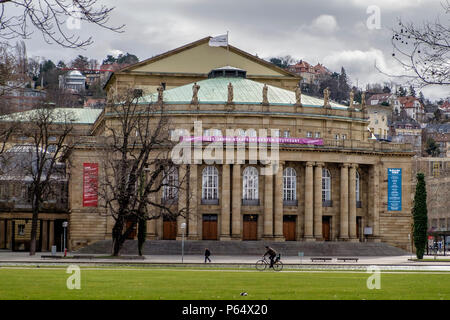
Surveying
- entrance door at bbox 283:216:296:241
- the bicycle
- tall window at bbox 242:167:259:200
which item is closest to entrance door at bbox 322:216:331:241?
entrance door at bbox 283:216:296:241

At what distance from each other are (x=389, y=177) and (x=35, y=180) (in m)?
43.0

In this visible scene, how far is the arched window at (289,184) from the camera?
103625mm

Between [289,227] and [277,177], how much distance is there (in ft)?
20.6

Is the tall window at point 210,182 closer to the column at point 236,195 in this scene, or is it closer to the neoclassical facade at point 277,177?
the neoclassical facade at point 277,177

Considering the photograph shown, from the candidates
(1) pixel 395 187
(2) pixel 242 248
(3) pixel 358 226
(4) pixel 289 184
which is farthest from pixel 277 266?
(1) pixel 395 187

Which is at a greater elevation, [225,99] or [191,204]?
[225,99]

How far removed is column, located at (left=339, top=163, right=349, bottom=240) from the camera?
104 meters

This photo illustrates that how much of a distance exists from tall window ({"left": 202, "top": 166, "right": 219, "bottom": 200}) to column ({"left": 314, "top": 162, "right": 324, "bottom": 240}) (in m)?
11.3

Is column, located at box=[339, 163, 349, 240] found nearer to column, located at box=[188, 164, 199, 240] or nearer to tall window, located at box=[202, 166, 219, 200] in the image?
tall window, located at box=[202, 166, 219, 200]

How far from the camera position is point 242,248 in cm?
9450

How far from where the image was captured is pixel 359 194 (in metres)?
109

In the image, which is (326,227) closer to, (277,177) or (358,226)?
(358,226)
